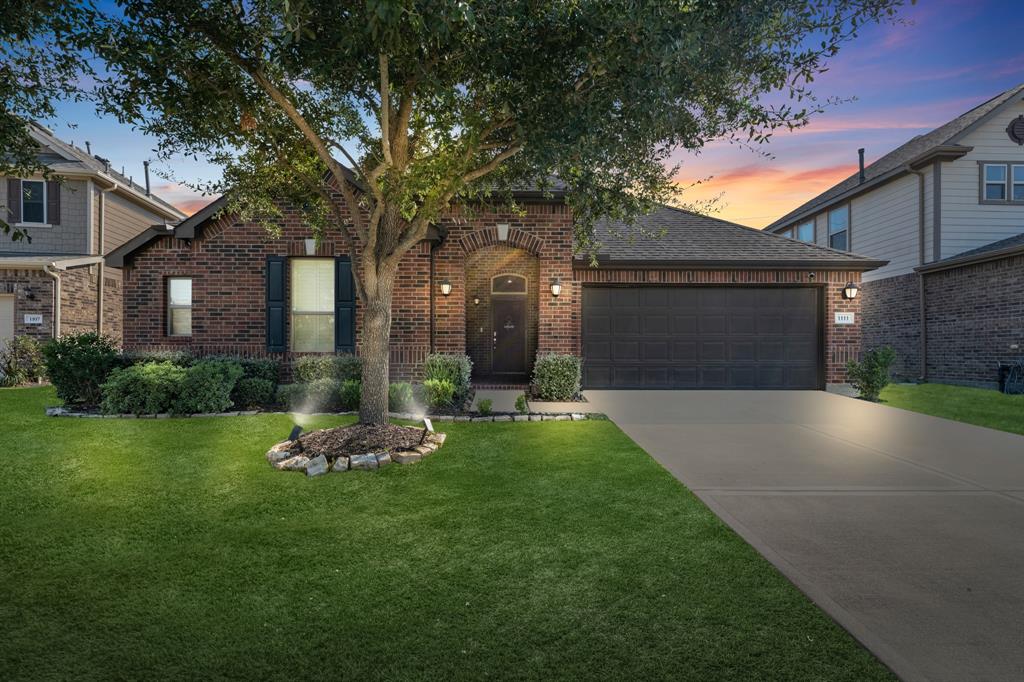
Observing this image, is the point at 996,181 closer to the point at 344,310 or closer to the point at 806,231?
the point at 806,231

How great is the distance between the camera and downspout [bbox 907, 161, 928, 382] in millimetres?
15734

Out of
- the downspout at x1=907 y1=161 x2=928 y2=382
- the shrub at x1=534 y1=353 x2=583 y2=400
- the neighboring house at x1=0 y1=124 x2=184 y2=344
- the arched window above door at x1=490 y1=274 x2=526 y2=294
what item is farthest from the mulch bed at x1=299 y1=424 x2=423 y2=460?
the downspout at x1=907 y1=161 x2=928 y2=382

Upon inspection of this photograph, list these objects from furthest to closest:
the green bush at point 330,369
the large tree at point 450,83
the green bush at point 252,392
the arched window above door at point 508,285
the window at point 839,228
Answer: the window at point 839,228 → the arched window above door at point 508,285 → the green bush at point 330,369 → the green bush at point 252,392 → the large tree at point 450,83

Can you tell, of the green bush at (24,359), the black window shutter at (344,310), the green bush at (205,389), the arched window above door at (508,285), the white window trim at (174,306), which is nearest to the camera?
the green bush at (205,389)

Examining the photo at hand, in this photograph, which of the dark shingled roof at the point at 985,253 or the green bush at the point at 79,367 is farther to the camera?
the dark shingled roof at the point at 985,253

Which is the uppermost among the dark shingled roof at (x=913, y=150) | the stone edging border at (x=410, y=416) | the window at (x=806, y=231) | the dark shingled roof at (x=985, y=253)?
the dark shingled roof at (x=913, y=150)

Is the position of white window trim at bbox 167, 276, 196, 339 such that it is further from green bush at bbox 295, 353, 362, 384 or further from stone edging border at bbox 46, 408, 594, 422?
green bush at bbox 295, 353, 362, 384

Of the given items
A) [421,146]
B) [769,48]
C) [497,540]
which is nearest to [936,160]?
[769,48]

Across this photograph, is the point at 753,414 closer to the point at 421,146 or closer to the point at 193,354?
the point at 421,146

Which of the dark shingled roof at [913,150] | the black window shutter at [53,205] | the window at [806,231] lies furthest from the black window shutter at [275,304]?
the window at [806,231]

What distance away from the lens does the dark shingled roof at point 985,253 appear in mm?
12953

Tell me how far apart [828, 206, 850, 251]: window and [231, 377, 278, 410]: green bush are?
19.2 meters

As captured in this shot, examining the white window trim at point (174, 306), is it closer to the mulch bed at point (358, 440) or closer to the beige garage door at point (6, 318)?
the beige garage door at point (6, 318)

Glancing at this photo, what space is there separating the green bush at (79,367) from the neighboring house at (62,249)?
252 inches
